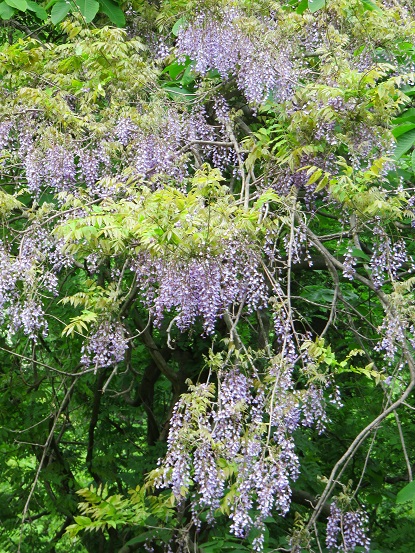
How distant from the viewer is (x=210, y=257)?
371 centimetres

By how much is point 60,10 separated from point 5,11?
40 cm

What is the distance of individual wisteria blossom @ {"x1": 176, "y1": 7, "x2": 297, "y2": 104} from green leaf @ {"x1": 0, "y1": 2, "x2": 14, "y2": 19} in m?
1.06

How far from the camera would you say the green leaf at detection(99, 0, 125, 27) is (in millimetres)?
5523

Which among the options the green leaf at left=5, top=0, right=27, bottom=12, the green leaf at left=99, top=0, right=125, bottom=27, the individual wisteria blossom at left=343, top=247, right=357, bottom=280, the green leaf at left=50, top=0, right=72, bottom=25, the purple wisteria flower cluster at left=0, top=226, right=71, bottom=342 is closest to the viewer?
the individual wisteria blossom at left=343, top=247, right=357, bottom=280

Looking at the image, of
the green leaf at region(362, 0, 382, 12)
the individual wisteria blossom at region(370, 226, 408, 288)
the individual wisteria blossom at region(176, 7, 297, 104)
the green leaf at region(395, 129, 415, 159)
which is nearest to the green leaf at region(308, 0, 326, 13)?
the green leaf at region(362, 0, 382, 12)

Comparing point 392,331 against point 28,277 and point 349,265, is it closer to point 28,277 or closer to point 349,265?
point 349,265

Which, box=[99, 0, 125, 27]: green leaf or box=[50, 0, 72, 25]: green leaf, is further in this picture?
box=[99, 0, 125, 27]: green leaf

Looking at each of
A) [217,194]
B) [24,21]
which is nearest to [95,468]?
[217,194]

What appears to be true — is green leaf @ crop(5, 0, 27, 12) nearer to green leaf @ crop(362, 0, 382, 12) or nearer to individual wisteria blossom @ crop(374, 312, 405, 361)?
green leaf @ crop(362, 0, 382, 12)

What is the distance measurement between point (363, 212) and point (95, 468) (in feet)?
10.4

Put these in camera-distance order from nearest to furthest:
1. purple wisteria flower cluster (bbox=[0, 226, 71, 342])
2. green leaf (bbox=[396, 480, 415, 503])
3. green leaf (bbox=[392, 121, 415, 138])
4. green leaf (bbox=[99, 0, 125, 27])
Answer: green leaf (bbox=[396, 480, 415, 503]) < green leaf (bbox=[392, 121, 415, 138]) < purple wisteria flower cluster (bbox=[0, 226, 71, 342]) < green leaf (bbox=[99, 0, 125, 27])

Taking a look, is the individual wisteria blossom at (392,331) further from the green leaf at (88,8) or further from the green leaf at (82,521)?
the green leaf at (88,8)

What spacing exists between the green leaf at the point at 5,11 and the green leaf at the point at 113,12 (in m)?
0.75

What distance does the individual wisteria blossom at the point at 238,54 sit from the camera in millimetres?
4902
